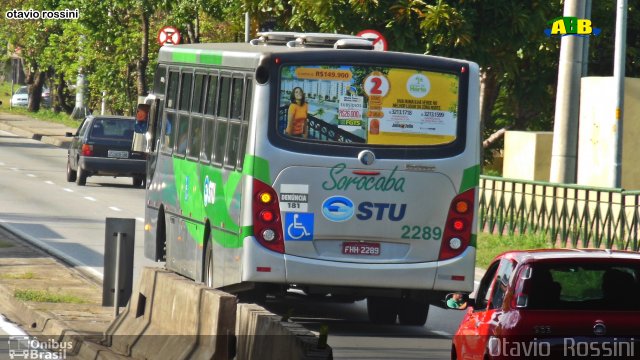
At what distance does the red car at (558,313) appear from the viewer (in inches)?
369

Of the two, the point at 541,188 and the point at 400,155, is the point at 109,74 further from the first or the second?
the point at 400,155

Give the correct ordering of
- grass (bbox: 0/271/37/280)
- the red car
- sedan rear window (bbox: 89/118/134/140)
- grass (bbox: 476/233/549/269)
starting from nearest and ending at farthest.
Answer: the red car < grass (bbox: 0/271/37/280) < grass (bbox: 476/233/549/269) < sedan rear window (bbox: 89/118/134/140)

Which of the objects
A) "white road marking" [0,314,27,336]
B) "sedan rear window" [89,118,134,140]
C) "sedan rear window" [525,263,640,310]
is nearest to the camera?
"sedan rear window" [525,263,640,310]

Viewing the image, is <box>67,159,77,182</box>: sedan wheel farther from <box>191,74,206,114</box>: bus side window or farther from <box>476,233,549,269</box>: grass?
<box>191,74,206,114</box>: bus side window

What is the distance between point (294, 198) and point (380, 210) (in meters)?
0.85

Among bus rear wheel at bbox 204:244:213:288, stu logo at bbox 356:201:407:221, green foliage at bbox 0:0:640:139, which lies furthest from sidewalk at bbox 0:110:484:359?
green foliage at bbox 0:0:640:139

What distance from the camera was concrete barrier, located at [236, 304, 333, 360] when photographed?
899cm

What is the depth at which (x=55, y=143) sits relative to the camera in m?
57.1

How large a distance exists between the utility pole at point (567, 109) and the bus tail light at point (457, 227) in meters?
9.38

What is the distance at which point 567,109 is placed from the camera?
24.8m

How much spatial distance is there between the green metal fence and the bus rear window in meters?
7.65

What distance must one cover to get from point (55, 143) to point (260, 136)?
141 feet

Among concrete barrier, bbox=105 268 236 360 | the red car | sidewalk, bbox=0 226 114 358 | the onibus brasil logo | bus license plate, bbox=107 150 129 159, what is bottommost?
sidewalk, bbox=0 226 114 358

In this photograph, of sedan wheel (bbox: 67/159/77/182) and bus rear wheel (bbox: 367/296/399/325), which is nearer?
bus rear wheel (bbox: 367/296/399/325)
